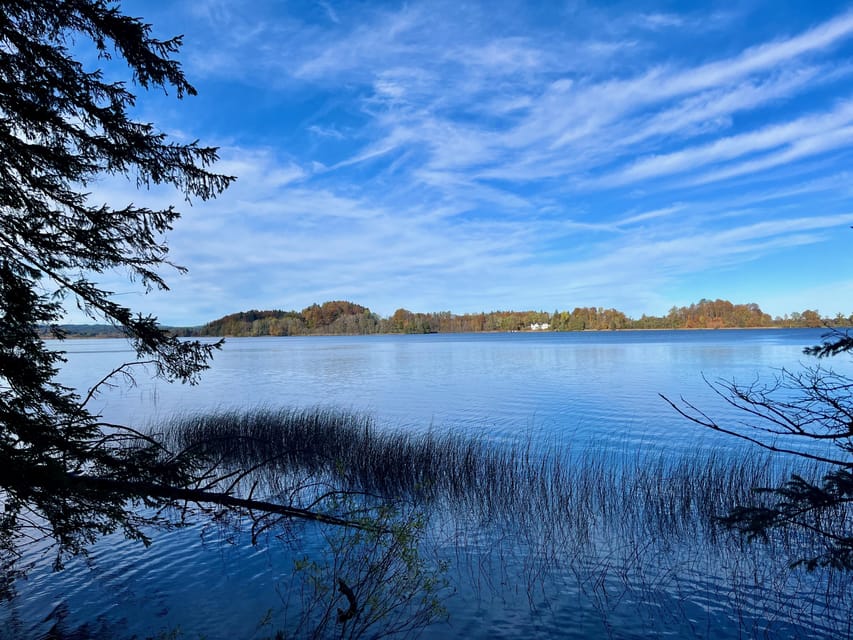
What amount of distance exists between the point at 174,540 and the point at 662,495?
983cm

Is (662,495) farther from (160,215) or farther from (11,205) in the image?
(11,205)

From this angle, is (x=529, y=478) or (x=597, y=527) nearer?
(x=597, y=527)

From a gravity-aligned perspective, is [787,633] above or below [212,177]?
below

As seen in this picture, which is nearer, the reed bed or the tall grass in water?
the tall grass in water

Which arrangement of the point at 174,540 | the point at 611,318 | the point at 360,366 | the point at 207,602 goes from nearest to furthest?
the point at 207,602
the point at 174,540
the point at 360,366
the point at 611,318

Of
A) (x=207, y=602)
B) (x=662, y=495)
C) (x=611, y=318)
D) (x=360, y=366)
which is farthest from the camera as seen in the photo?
(x=611, y=318)

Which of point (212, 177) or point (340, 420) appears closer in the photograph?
point (212, 177)

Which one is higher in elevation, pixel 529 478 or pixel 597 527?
pixel 529 478

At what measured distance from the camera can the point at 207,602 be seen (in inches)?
290

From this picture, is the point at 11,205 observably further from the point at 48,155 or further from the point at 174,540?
the point at 174,540

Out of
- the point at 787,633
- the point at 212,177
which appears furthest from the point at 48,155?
the point at 787,633

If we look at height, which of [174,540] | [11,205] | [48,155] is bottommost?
[174,540]

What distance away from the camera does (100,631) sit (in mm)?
6539

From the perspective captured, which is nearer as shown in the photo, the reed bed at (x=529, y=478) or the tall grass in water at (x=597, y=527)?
the tall grass in water at (x=597, y=527)
